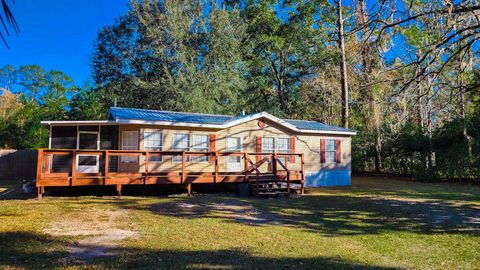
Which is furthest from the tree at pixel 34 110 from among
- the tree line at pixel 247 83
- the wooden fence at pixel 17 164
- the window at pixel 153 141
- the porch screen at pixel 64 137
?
the window at pixel 153 141

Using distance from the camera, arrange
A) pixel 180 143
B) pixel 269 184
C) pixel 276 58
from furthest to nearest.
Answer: pixel 276 58 < pixel 180 143 < pixel 269 184

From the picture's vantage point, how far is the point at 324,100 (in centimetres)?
2566

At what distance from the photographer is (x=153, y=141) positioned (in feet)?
45.2

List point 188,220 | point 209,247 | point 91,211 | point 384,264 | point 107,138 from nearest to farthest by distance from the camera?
point 384,264
point 209,247
point 188,220
point 91,211
point 107,138

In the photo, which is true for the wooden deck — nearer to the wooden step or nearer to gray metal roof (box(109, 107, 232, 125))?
the wooden step

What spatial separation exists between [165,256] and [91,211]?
13.9 feet

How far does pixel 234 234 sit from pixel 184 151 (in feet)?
18.5

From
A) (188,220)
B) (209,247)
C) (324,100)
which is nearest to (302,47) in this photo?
(324,100)

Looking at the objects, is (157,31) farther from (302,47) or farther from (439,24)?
(439,24)

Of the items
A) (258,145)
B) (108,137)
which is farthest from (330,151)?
(108,137)

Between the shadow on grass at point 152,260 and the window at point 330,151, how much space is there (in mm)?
12335

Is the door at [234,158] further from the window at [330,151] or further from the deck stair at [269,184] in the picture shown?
the window at [330,151]

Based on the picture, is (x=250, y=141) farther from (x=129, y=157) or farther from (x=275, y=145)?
(x=129, y=157)

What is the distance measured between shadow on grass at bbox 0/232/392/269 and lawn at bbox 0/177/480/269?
14 mm
